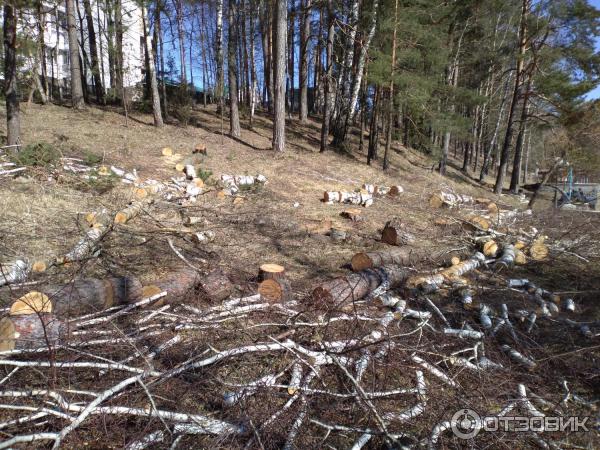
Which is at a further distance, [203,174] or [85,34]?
[85,34]

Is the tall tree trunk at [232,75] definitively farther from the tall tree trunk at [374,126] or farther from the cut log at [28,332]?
the cut log at [28,332]

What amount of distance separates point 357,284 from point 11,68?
8637 millimetres

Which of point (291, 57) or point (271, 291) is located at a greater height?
point (291, 57)

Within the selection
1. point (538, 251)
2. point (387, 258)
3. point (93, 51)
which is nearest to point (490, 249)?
point (538, 251)

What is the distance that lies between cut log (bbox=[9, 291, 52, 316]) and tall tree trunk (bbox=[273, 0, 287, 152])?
10.7 meters

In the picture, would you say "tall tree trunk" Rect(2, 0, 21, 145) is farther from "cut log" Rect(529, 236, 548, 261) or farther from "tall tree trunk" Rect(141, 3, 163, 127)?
"cut log" Rect(529, 236, 548, 261)

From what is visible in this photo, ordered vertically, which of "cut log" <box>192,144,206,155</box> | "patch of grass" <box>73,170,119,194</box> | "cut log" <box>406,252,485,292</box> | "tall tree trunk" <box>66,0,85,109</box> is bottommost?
"cut log" <box>406,252,485,292</box>

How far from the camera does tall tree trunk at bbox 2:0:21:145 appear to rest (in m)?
7.38

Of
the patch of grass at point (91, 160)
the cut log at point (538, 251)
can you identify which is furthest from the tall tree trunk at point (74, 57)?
the cut log at point (538, 251)

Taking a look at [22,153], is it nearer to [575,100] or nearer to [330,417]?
[330,417]

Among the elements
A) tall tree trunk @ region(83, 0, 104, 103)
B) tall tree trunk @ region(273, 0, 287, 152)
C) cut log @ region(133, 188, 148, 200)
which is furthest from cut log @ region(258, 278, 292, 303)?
tall tree trunk @ region(83, 0, 104, 103)

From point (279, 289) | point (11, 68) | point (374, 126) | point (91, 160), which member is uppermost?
point (11, 68)

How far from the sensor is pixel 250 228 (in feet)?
22.5

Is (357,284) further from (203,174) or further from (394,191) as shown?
(394,191)
